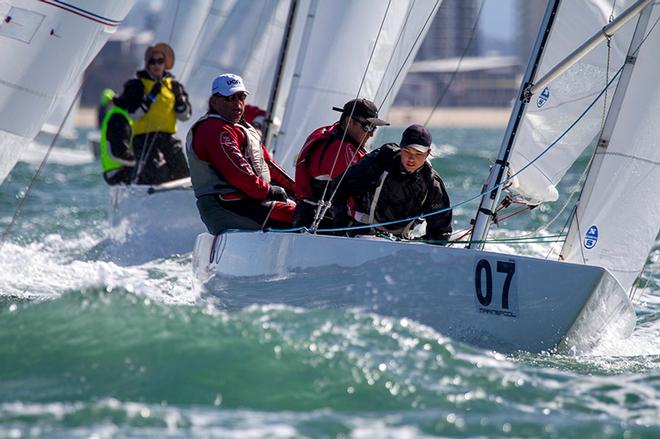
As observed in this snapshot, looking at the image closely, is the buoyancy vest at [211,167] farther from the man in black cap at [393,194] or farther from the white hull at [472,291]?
the white hull at [472,291]

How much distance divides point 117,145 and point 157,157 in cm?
29

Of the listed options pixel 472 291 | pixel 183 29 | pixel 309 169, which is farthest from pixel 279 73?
pixel 472 291

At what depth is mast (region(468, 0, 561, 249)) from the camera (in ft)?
15.5

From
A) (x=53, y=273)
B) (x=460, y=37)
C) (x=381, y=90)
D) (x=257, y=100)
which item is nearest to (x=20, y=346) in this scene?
(x=53, y=273)

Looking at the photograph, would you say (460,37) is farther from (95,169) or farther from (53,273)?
(53,273)

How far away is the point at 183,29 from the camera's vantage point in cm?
1002

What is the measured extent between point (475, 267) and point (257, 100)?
17.2ft

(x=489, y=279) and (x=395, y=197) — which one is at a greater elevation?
(x=395, y=197)

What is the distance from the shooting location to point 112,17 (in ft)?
17.0

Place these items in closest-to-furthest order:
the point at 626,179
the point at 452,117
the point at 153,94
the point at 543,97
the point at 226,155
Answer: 1. the point at 626,179
2. the point at 226,155
3. the point at 543,97
4. the point at 153,94
5. the point at 452,117

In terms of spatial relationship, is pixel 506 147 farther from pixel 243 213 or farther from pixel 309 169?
pixel 243 213

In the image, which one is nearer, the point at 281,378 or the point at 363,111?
the point at 281,378

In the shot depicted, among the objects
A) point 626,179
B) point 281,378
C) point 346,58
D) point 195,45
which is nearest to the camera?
point 281,378

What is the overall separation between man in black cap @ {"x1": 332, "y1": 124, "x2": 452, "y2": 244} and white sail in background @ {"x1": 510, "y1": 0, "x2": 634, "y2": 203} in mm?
805
